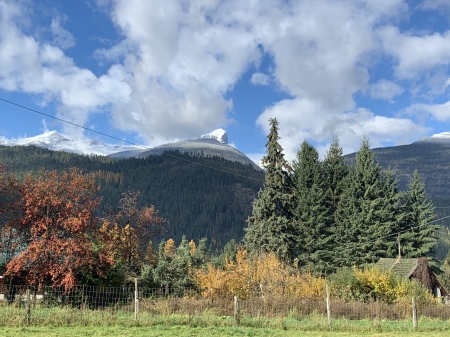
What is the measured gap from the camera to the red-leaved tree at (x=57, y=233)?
2289 cm

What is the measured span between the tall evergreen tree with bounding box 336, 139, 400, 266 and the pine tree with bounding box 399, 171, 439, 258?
173cm

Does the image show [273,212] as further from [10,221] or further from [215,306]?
[10,221]

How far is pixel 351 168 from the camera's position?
47.6m

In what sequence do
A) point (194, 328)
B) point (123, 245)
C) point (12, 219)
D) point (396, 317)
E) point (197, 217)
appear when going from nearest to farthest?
point (194, 328) < point (396, 317) < point (12, 219) < point (123, 245) < point (197, 217)

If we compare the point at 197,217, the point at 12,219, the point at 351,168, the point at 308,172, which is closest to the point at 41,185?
the point at 12,219

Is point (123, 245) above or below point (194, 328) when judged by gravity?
above

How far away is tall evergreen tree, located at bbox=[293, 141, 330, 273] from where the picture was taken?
139ft

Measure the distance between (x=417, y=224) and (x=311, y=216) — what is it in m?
12.0

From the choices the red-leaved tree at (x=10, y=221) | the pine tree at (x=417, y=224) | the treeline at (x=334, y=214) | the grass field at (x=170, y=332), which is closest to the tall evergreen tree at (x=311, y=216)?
the treeline at (x=334, y=214)

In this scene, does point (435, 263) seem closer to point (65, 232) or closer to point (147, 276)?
point (147, 276)

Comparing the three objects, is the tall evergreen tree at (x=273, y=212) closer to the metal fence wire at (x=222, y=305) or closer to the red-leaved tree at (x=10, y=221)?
the metal fence wire at (x=222, y=305)

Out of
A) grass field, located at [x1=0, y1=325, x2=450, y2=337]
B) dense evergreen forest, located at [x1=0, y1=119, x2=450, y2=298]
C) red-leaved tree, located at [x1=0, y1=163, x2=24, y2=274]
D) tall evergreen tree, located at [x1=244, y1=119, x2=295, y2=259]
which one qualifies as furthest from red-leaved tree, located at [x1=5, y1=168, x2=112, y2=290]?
tall evergreen tree, located at [x1=244, y1=119, x2=295, y2=259]

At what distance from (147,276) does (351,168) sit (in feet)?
88.1

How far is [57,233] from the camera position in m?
23.8
